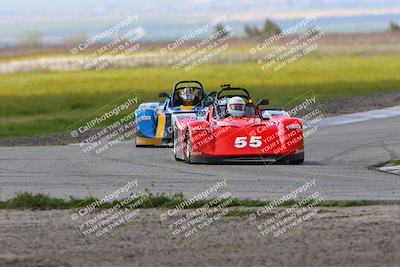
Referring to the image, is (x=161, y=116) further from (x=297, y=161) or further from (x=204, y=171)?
(x=204, y=171)

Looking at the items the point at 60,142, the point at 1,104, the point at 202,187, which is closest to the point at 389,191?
the point at 202,187

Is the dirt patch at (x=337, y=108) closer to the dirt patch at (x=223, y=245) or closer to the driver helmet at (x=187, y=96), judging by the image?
the driver helmet at (x=187, y=96)

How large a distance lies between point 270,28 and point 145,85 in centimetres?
6722

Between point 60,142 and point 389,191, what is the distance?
13.4m

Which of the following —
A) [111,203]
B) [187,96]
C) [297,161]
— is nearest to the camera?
[111,203]

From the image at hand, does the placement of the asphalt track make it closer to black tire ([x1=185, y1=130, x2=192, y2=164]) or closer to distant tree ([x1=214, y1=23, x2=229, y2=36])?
black tire ([x1=185, y1=130, x2=192, y2=164])

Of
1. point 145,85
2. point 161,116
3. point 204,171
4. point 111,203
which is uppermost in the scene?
point 111,203

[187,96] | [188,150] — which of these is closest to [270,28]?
[187,96]

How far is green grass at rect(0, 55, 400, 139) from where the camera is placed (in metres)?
40.1

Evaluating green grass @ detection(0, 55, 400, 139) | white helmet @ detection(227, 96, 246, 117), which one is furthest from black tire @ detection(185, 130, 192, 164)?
green grass @ detection(0, 55, 400, 139)

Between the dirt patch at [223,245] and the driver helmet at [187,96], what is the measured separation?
1317 centimetres

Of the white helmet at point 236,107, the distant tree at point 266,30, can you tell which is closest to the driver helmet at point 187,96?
the white helmet at point 236,107

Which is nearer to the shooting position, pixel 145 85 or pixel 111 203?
pixel 111 203

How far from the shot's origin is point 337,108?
3391 centimetres
